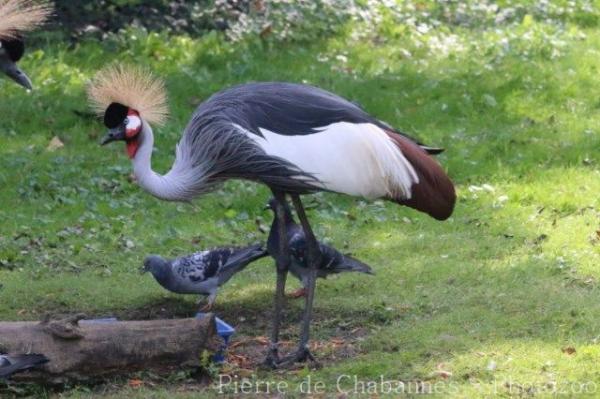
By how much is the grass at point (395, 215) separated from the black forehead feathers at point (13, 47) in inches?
45.2

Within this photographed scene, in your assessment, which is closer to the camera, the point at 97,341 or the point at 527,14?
the point at 97,341

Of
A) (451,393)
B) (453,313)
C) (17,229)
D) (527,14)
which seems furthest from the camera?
(527,14)

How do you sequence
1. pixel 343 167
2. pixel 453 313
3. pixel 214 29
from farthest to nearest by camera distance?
1. pixel 214 29
2. pixel 453 313
3. pixel 343 167

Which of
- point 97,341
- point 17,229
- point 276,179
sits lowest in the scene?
point 17,229

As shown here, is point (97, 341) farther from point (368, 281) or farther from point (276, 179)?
point (368, 281)

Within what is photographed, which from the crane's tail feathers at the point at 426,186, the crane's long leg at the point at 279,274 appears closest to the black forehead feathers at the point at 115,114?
the crane's long leg at the point at 279,274

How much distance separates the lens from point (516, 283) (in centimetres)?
608

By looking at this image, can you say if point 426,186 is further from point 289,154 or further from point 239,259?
point 239,259

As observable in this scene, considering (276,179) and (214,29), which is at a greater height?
(276,179)

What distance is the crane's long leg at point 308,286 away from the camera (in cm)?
514

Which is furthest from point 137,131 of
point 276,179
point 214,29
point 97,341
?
point 214,29

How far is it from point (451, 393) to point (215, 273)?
76.7 inches

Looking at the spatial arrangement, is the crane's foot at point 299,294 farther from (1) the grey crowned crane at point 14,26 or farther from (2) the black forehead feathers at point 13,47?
(2) the black forehead feathers at point 13,47

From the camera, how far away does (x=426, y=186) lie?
5.20 meters
